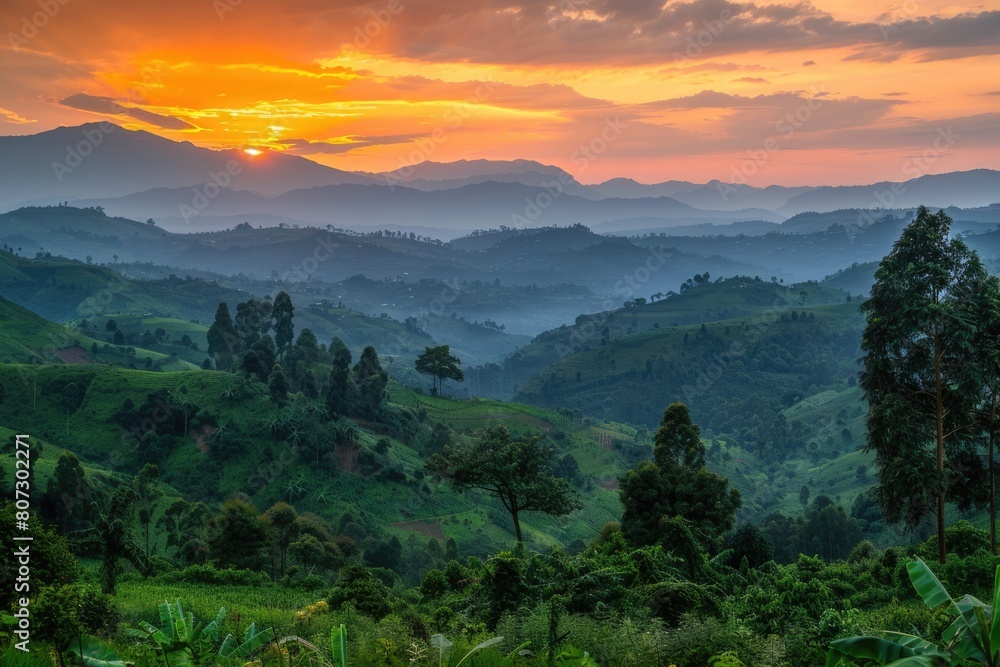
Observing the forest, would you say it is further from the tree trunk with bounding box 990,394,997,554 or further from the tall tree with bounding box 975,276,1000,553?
the tree trunk with bounding box 990,394,997,554

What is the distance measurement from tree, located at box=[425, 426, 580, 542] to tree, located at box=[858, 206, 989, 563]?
1166cm

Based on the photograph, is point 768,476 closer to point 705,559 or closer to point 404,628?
point 705,559

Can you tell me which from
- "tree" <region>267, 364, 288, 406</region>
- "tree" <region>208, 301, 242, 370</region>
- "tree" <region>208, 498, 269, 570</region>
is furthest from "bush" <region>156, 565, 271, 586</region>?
"tree" <region>208, 301, 242, 370</region>

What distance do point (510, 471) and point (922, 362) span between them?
14.3m

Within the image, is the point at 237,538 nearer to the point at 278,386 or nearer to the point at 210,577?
the point at 210,577

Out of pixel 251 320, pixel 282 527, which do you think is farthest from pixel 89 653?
pixel 251 320

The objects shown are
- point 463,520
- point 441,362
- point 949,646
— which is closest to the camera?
point 949,646

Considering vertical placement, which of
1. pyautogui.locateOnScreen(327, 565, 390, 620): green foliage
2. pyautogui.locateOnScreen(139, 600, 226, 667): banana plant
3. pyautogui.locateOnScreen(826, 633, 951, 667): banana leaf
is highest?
pyautogui.locateOnScreen(826, 633, 951, 667): banana leaf

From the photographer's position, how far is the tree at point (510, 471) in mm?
28219

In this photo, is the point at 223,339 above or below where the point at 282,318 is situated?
below

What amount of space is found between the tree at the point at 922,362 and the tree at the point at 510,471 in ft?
38.2

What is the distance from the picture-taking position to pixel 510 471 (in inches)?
1103

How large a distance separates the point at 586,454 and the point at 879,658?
Result: 305 feet

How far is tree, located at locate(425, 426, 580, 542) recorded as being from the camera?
1111 inches
